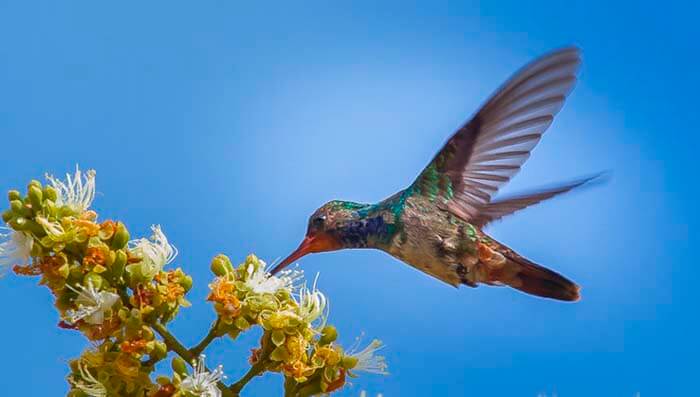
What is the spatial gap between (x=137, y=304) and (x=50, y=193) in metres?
0.30

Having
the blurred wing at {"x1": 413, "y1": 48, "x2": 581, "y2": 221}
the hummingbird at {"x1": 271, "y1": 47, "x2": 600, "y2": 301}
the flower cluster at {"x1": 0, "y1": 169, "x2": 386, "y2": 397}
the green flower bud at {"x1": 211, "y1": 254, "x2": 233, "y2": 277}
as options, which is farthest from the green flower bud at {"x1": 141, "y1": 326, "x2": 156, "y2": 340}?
the blurred wing at {"x1": 413, "y1": 48, "x2": 581, "y2": 221}

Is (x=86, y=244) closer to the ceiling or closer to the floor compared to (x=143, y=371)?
closer to the ceiling

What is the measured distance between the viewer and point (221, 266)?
200 cm

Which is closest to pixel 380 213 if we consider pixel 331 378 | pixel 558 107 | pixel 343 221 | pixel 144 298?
pixel 343 221

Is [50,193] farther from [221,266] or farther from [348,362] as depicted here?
[348,362]

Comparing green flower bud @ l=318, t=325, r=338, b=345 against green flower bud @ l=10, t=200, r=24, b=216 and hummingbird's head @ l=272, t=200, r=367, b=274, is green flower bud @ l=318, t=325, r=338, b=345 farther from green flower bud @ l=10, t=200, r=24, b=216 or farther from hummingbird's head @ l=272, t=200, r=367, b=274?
hummingbird's head @ l=272, t=200, r=367, b=274

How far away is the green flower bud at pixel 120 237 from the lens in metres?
1.88

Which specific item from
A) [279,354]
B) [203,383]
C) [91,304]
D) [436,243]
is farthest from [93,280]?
[436,243]

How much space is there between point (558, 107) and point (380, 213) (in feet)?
2.33

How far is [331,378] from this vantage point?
1.99 metres

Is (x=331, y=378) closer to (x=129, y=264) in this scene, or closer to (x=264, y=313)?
(x=264, y=313)

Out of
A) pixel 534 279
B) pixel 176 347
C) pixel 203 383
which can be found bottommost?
pixel 203 383

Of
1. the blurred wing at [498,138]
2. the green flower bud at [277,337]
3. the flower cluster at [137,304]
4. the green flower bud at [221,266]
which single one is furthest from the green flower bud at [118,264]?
the blurred wing at [498,138]

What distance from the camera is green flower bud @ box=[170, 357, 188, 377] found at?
72.1 inches
